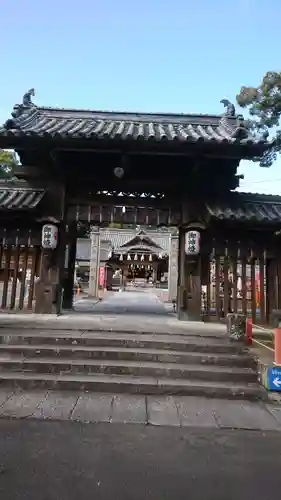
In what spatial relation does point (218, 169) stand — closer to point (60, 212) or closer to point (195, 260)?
point (195, 260)

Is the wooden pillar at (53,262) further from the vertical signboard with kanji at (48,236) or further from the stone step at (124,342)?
the stone step at (124,342)

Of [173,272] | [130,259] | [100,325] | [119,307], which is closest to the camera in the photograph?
[100,325]

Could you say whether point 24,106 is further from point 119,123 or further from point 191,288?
point 191,288

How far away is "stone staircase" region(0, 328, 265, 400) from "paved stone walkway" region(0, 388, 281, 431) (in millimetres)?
179

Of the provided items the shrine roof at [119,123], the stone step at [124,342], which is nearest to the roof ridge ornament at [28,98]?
the shrine roof at [119,123]

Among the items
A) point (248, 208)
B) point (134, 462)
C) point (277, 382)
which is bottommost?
point (134, 462)

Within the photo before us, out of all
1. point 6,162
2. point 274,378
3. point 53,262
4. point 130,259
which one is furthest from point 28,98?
point 130,259

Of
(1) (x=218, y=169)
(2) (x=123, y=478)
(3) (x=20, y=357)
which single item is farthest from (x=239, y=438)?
(1) (x=218, y=169)

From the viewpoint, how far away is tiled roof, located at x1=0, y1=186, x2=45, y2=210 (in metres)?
8.09

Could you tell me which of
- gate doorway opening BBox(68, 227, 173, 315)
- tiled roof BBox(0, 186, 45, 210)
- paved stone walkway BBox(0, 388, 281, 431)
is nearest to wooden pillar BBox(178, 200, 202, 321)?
paved stone walkway BBox(0, 388, 281, 431)

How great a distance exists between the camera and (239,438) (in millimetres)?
3736

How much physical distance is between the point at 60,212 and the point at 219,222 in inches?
162

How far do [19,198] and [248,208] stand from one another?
5.93m

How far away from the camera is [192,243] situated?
8.38 meters
